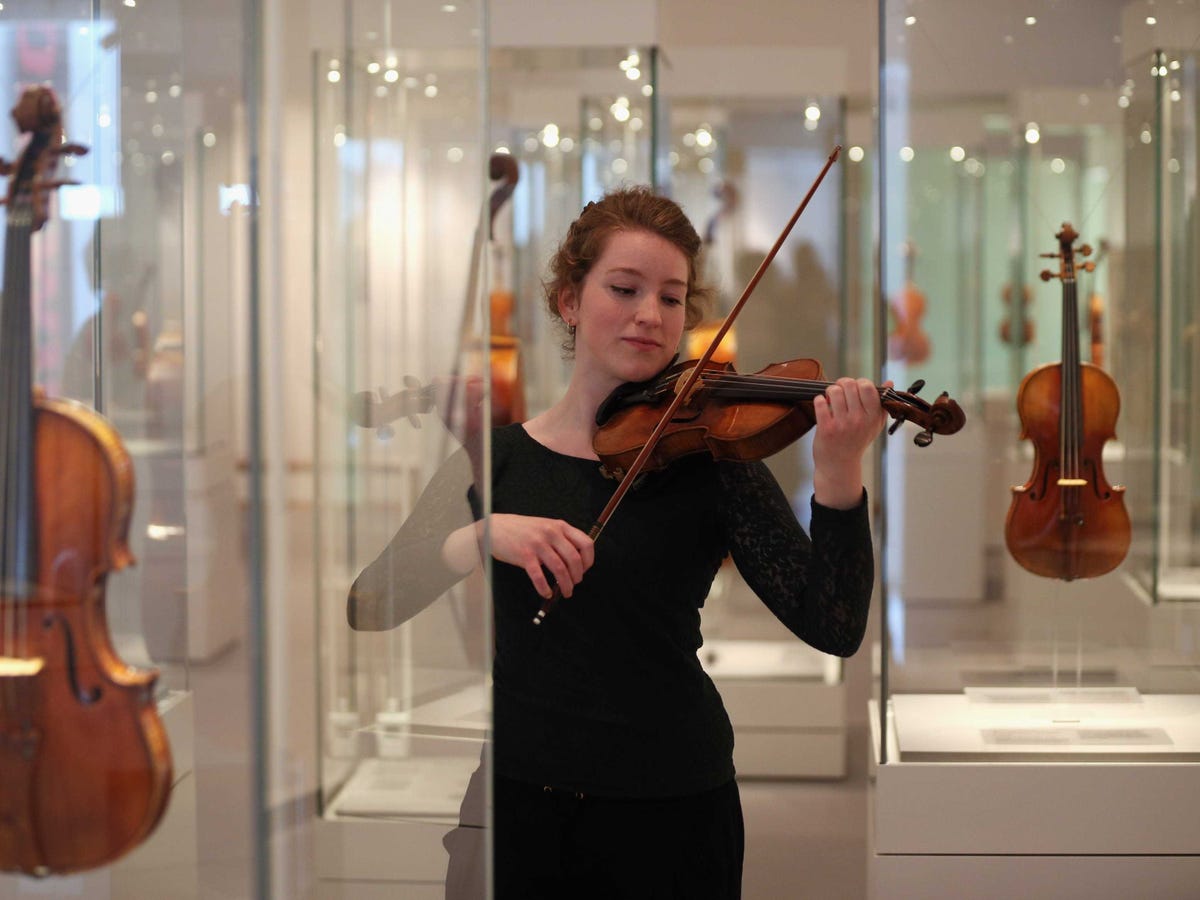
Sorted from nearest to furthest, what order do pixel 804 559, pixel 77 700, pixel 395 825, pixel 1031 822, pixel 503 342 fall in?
pixel 77 700, pixel 395 825, pixel 804 559, pixel 1031 822, pixel 503 342

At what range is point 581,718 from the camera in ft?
5.01

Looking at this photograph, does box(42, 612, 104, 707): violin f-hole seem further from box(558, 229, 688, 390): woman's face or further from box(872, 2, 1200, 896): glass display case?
box(872, 2, 1200, 896): glass display case

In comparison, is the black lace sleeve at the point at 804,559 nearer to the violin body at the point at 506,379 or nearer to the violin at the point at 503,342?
the violin at the point at 503,342

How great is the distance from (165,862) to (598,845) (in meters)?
0.67

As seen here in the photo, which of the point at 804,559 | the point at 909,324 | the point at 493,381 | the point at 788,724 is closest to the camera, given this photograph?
the point at 804,559

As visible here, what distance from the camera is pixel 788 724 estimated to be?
385cm

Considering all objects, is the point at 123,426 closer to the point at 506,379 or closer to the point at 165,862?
the point at 165,862

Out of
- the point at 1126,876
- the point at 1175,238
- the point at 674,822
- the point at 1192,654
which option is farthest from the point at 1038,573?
the point at 674,822

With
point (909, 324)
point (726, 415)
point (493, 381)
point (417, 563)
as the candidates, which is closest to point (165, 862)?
point (417, 563)

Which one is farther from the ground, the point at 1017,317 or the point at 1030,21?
the point at 1030,21

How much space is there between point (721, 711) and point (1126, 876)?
1.18 m

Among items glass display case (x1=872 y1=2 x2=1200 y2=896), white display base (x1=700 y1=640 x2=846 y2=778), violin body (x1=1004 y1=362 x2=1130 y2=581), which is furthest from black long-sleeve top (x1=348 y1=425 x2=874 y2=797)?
white display base (x1=700 y1=640 x2=846 y2=778)

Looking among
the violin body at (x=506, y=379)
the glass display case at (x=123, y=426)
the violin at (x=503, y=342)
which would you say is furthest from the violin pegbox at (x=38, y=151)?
the violin body at (x=506, y=379)

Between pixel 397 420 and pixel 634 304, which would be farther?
pixel 634 304
